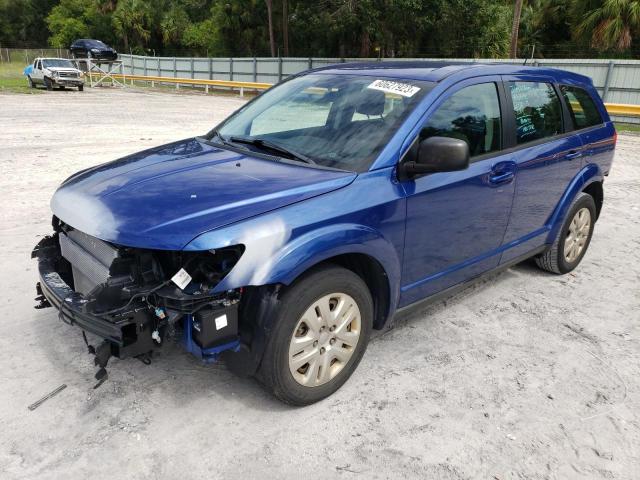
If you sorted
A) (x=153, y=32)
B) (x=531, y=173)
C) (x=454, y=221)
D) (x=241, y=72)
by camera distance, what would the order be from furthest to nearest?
(x=153, y=32)
(x=241, y=72)
(x=531, y=173)
(x=454, y=221)

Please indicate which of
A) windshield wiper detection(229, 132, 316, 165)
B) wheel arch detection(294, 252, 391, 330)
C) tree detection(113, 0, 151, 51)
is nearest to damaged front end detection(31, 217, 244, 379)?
wheel arch detection(294, 252, 391, 330)

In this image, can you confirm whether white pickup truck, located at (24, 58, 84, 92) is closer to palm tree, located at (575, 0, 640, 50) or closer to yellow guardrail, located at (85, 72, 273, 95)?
yellow guardrail, located at (85, 72, 273, 95)

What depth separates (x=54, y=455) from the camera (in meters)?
2.59

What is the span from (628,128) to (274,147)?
17056 mm

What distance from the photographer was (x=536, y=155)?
4102 millimetres

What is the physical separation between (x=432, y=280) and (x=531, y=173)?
1242 millimetres

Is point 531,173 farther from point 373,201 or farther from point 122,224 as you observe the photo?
point 122,224

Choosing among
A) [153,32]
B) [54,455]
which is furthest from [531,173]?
[153,32]

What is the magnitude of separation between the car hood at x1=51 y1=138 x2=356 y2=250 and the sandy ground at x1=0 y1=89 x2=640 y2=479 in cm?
97

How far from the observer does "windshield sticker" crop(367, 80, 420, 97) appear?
3408mm

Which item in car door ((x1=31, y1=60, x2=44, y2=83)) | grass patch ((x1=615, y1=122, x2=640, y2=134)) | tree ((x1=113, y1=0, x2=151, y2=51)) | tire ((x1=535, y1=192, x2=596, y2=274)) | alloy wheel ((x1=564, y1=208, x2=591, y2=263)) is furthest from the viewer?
tree ((x1=113, y1=0, x2=151, y2=51))

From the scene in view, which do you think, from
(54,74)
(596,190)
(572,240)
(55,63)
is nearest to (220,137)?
(572,240)

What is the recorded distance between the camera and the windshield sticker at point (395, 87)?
11.2 feet

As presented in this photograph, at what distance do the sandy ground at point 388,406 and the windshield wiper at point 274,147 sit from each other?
4.38 ft
